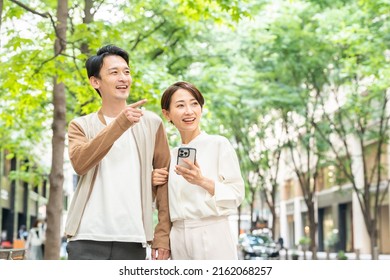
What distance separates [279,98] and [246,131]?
698cm

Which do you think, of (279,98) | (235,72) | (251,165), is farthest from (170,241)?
(251,165)

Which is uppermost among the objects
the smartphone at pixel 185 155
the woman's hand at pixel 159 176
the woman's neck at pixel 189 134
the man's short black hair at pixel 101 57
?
the man's short black hair at pixel 101 57

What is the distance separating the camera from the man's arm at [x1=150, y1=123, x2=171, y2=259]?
121 inches

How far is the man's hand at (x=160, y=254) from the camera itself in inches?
120

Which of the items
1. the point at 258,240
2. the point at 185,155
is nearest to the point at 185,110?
the point at 185,155

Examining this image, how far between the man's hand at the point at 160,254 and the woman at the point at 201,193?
3 cm

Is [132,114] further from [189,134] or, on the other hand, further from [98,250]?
[98,250]

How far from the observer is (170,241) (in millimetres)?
3094

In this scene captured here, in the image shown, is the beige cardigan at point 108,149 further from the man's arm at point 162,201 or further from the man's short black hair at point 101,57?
the man's short black hair at point 101,57

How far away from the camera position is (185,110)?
3137mm

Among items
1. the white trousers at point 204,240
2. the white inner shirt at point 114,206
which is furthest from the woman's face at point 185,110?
the white trousers at point 204,240
